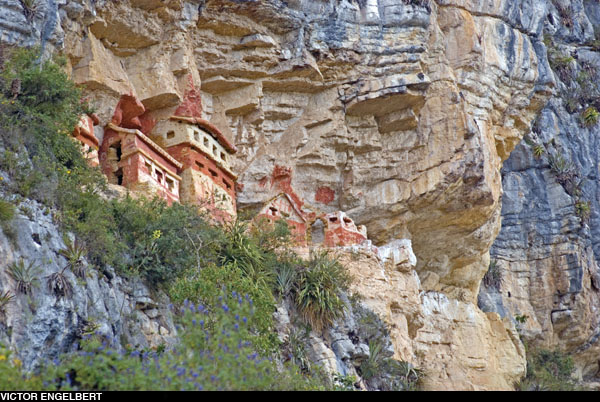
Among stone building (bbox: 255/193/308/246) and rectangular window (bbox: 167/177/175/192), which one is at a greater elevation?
rectangular window (bbox: 167/177/175/192)

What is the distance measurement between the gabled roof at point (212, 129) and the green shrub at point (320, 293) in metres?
5.91

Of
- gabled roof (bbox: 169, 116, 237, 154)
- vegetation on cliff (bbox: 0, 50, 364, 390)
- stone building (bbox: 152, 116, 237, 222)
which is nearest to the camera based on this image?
vegetation on cliff (bbox: 0, 50, 364, 390)

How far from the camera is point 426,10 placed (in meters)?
30.6

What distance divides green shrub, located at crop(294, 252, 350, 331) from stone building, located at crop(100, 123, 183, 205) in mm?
4062

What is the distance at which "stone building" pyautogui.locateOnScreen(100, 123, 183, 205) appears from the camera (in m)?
25.2

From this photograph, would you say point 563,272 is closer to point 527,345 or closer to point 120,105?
point 527,345

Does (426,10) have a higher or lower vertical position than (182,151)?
higher

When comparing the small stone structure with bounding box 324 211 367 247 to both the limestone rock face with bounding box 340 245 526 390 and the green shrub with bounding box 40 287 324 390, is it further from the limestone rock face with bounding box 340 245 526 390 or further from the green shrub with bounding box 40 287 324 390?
the green shrub with bounding box 40 287 324 390

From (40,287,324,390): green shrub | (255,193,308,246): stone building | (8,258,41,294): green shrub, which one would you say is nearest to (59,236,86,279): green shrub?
(8,258,41,294): green shrub

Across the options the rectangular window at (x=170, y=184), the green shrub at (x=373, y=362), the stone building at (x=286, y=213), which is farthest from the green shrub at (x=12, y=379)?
the stone building at (x=286, y=213)

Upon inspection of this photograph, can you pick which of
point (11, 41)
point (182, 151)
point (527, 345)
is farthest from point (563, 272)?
point (11, 41)

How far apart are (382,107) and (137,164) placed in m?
8.08

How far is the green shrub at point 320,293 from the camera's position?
75.9ft

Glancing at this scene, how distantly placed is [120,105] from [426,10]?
31.5ft
